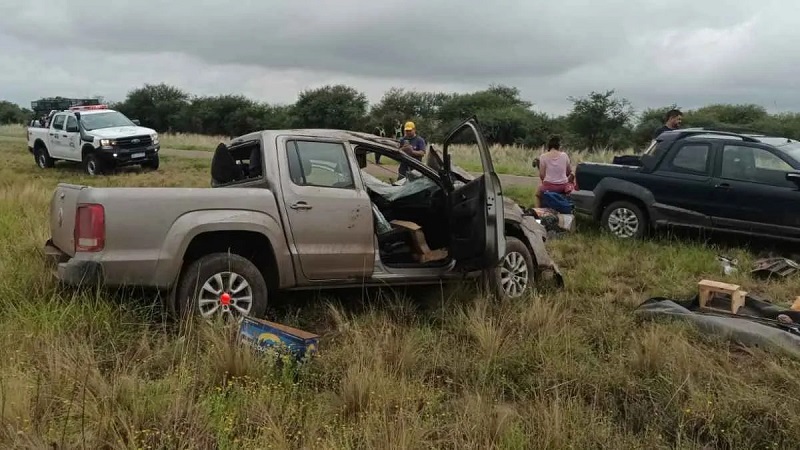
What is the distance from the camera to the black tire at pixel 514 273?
6141 mm

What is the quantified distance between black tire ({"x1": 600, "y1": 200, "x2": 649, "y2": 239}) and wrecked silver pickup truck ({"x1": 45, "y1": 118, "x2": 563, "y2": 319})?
3.61 meters

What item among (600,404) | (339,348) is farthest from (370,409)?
(600,404)

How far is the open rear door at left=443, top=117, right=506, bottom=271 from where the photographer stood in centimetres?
543

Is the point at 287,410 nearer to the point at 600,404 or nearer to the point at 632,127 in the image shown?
the point at 600,404

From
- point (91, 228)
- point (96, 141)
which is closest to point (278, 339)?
point (91, 228)

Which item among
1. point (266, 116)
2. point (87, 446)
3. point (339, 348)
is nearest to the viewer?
point (87, 446)

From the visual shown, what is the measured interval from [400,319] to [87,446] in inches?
109

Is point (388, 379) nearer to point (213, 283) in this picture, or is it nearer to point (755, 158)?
point (213, 283)

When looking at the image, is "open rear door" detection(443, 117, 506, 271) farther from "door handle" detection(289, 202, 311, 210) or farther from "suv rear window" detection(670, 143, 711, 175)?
"suv rear window" detection(670, 143, 711, 175)

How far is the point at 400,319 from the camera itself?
5520mm

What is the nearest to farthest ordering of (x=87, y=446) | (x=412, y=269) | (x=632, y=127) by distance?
(x=87, y=446) → (x=412, y=269) → (x=632, y=127)

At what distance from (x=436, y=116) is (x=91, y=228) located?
51.0 metres

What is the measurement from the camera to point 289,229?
5.35 m

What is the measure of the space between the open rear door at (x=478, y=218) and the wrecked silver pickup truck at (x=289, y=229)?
1cm
